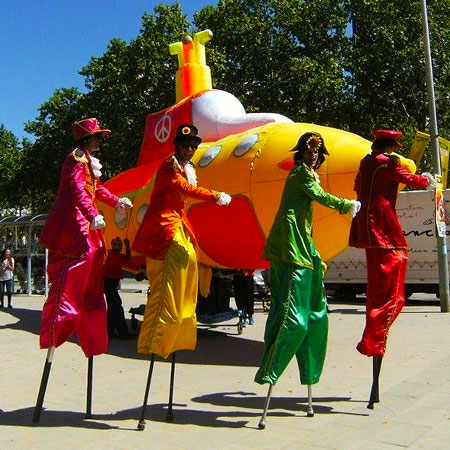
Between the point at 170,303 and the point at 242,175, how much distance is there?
2881mm

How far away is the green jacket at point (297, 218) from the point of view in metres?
4.81

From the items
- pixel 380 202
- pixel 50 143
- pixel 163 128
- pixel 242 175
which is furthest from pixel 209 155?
pixel 50 143

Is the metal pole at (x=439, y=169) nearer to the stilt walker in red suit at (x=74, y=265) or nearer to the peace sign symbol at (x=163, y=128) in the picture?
the peace sign symbol at (x=163, y=128)

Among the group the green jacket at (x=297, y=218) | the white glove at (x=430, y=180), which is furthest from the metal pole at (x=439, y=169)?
the green jacket at (x=297, y=218)

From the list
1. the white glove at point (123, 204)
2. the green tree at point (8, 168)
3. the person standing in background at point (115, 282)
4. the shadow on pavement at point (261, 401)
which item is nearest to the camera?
the white glove at point (123, 204)

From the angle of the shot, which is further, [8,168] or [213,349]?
[8,168]

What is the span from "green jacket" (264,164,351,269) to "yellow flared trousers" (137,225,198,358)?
A: 0.64m

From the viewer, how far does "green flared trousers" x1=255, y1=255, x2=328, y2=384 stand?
4766mm

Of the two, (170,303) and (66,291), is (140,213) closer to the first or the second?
(66,291)

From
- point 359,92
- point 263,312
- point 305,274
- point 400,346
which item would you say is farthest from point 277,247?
point 359,92

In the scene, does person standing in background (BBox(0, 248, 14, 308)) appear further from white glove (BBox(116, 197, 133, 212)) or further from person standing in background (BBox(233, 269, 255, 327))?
white glove (BBox(116, 197, 133, 212))

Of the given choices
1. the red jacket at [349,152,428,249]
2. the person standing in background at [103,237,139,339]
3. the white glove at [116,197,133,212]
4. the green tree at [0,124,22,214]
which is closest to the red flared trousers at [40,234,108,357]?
the white glove at [116,197,133,212]

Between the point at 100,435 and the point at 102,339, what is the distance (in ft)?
2.80

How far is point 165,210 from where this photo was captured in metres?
4.90
